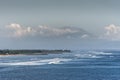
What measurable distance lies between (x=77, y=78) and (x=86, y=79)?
2034 mm

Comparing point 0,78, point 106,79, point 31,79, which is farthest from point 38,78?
point 106,79

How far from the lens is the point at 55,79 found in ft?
211

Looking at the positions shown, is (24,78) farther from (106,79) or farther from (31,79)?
(106,79)

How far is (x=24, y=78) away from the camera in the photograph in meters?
65.0

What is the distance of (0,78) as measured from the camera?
65938 millimetres

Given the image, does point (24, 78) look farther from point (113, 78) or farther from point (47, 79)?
point (113, 78)

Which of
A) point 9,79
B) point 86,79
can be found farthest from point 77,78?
point 9,79

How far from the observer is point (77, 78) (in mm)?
66062

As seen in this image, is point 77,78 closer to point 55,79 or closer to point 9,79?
point 55,79

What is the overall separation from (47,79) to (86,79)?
233 inches

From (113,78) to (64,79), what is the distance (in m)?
7.89

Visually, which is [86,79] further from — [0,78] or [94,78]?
[0,78]

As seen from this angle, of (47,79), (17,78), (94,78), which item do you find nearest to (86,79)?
(94,78)

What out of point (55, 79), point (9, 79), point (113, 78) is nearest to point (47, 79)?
point (55, 79)
